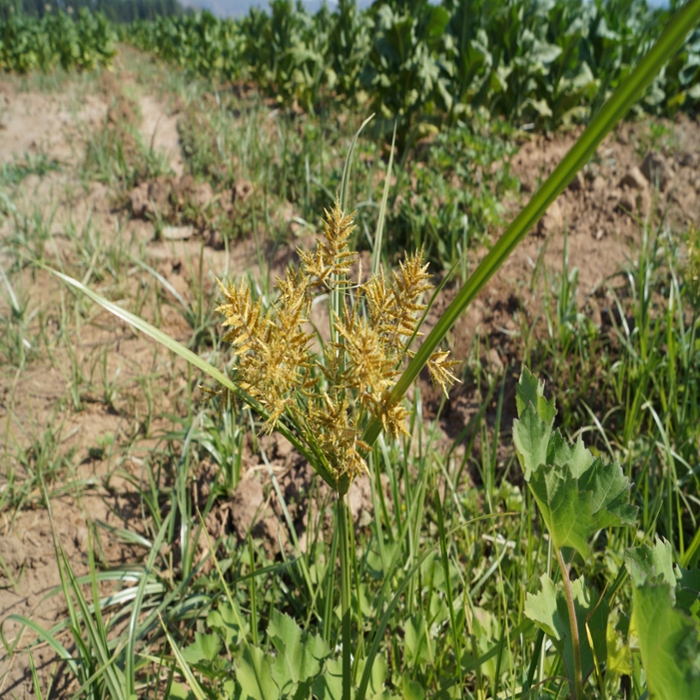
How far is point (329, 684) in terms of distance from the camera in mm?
956

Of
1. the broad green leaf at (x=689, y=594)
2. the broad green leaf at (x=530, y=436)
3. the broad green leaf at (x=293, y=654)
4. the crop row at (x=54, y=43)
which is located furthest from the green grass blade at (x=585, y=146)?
the crop row at (x=54, y=43)

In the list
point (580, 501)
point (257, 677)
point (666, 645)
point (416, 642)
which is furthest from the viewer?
point (416, 642)

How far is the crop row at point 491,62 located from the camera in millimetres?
4812

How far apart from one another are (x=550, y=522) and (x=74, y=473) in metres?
1.81

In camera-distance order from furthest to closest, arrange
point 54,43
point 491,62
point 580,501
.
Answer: point 54,43 → point 491,62 → point 580,501

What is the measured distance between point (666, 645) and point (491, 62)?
557 cm

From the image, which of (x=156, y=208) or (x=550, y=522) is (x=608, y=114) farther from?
(x=156, y=208)

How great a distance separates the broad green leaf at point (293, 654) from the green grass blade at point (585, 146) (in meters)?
0.70

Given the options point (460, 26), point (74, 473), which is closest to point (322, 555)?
point (74, 473)

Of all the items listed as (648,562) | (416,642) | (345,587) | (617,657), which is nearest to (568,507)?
(648,562)

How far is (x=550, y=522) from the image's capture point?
656 mm

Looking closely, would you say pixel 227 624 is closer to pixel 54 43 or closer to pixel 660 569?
pixel 660 569

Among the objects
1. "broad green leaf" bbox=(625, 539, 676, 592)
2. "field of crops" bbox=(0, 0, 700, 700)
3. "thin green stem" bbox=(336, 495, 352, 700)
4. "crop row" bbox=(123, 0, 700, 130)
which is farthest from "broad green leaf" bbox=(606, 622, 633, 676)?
"crop row" bbox=(123, 0, 700, 130)

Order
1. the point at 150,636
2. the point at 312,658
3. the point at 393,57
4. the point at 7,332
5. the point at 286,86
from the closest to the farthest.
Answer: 1. the point at 312,658
2. the point at 150,636
3. the point at 7,332
4. the point at 393,57
5. the point at 286,86
